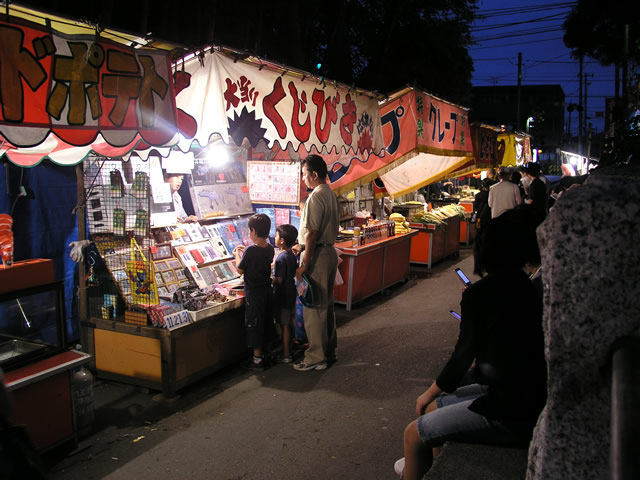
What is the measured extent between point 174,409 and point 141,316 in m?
1.07

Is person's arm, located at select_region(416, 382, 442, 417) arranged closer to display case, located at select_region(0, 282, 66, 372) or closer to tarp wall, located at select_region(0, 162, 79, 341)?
display case, located at select_region(0, 282, 66, 372)

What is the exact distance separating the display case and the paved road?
914 mm

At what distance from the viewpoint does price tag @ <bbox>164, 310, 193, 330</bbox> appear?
207 inches

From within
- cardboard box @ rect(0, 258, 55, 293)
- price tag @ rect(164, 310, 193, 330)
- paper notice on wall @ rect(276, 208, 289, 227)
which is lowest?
price tag @ rect(164, 310, 193, 330)

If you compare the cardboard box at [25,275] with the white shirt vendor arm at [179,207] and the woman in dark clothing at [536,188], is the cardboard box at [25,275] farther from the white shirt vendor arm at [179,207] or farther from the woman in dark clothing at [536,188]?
the woman in dark clothing at [536,188]

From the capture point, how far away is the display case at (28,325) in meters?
4.11

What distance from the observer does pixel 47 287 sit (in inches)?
169

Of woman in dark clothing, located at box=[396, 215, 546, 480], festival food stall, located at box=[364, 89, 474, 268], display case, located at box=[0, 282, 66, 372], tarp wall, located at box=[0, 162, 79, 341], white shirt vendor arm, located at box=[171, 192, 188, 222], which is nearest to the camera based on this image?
woman in dark clothing, located at box=[396, 215, 546, 480]

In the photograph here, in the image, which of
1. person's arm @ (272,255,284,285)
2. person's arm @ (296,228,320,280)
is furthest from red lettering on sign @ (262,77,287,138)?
person's arm @ (272,255,284,285)

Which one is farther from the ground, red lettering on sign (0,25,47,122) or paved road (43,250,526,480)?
red lettering on sign (0,25,47,122)

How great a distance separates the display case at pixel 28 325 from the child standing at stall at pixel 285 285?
257cm

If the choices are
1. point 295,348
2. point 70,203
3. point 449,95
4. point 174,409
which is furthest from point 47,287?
point 449,95

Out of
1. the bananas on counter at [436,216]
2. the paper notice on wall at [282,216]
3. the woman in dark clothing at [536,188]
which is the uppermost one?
the woman in dark clothing at [536,188]

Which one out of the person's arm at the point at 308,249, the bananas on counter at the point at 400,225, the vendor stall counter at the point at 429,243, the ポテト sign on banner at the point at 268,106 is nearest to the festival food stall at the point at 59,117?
the ポテト sign on banner at the point at 268,106
